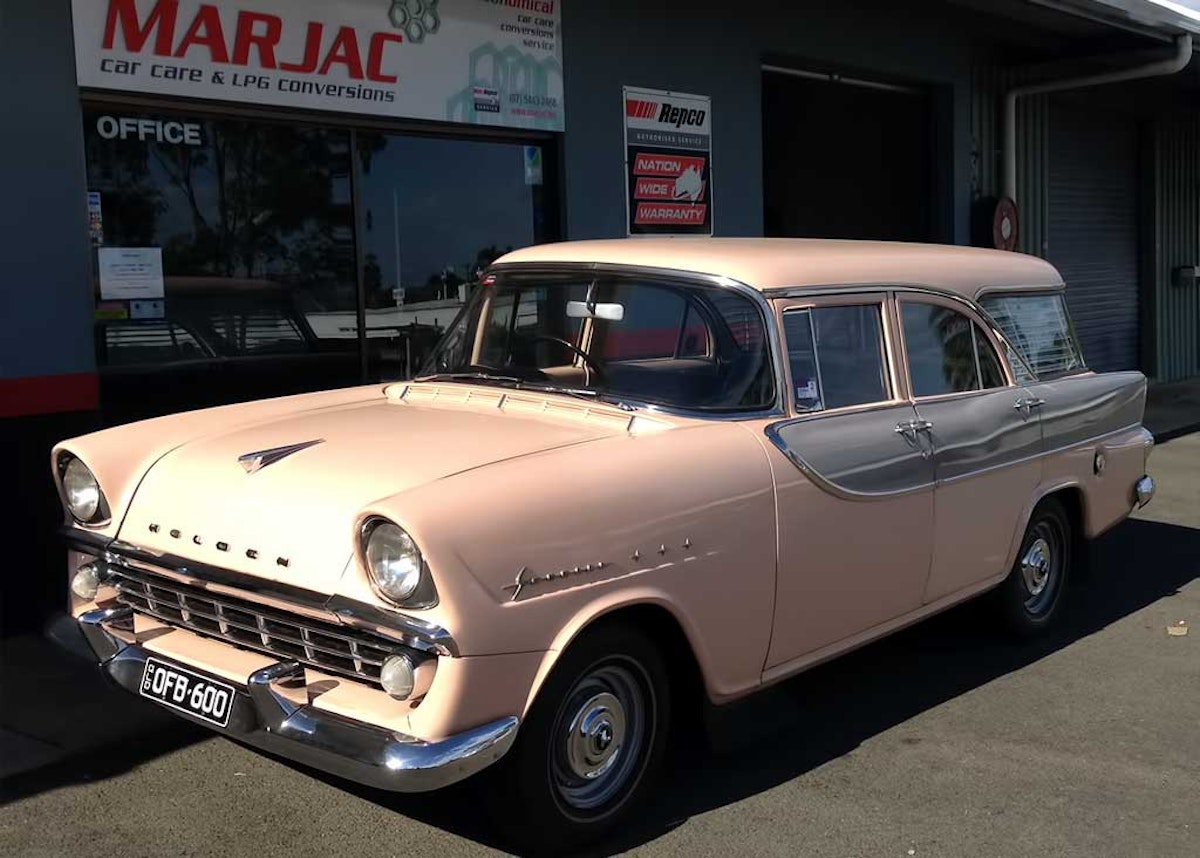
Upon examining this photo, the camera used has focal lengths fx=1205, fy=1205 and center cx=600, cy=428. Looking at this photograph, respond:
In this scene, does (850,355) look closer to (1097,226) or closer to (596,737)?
(596,737)

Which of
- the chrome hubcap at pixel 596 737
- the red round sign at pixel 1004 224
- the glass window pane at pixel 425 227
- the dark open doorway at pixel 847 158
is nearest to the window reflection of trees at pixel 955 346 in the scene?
the chrome hubcap at pixel 596 737

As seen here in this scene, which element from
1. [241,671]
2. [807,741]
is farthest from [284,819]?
[807,741]

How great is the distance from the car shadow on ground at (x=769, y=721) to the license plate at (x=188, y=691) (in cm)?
29

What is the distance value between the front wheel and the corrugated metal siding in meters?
14.4

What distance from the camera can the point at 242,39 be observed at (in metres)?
6.57

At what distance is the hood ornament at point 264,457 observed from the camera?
3.49 meters

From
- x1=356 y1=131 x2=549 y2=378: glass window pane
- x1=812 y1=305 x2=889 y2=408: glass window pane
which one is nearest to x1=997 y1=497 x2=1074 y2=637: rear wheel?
x1=812 y1=305 x2=889 y2=408: glass window pane

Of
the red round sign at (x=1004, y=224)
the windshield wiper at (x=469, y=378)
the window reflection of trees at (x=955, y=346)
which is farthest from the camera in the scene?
the red round sign at (x=1004, y=224)

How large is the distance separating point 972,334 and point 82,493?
3449 mm

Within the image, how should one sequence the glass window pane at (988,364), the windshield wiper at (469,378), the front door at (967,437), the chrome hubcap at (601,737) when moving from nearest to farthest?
the chrome hubcap at (601,737)
the windshield wiper at (469,378)
the front door at (967,437)
the glass window pane at (988,364)

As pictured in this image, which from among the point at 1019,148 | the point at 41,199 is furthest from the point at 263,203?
the point at 1019,148

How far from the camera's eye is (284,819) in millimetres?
3607

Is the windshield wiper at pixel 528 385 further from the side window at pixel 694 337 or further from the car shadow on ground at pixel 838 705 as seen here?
the car shadow on ground at pixel 838 705

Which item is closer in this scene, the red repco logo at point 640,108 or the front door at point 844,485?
the front door at point 844,485
